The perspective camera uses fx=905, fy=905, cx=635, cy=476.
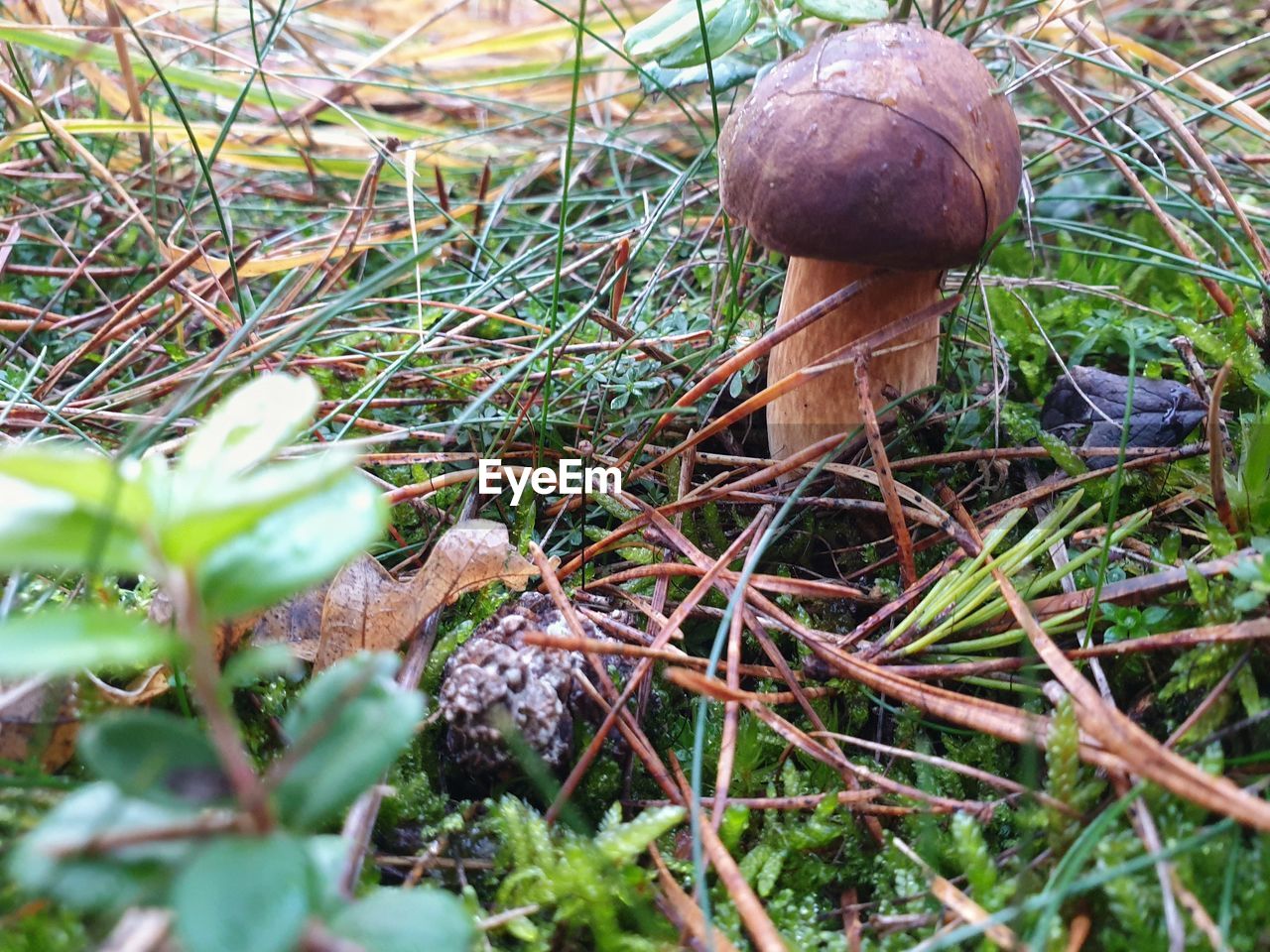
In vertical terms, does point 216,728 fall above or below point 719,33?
below

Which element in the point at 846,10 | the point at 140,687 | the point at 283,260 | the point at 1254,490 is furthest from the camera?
the point at 283,260

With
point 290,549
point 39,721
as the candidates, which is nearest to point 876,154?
point 290,549

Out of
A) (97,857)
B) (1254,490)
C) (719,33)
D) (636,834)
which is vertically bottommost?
(636,834)

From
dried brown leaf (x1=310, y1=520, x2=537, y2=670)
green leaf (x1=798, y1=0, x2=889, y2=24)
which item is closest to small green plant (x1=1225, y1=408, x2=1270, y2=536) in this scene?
green leaf (x1=798, y1=0, x2=889, y2=24)

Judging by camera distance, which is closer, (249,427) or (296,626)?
(249,427)

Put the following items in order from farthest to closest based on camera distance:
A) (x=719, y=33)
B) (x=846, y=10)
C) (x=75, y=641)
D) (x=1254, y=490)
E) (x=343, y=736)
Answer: (x=719, y=33) → (x=846, y=10) → (x=1254, y=490) → (x=343, y=736) → (x=75, y=641)

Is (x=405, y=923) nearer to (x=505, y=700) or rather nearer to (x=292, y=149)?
(x=505, y=700)

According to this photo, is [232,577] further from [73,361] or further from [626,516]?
[73,361]
